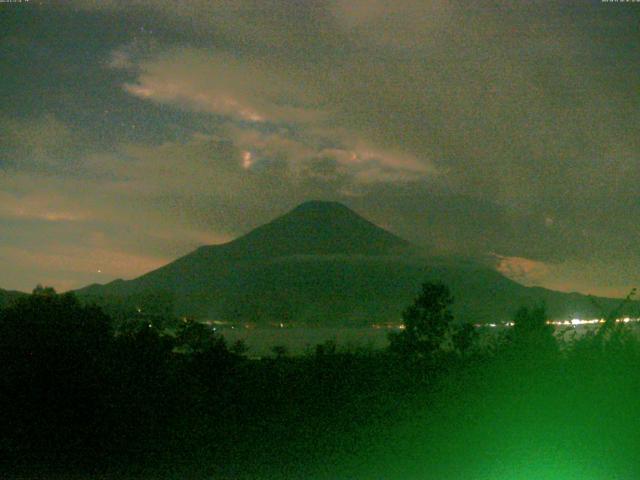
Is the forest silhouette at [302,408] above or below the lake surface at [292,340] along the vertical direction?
below

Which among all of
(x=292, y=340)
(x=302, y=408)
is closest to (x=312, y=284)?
(x=292, y=340)

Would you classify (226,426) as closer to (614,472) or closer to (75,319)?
(75,319)

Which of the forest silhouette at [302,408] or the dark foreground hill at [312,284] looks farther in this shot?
the dark foreground hill at [312,284]

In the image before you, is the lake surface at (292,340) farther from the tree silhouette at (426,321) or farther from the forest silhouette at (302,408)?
the forest silhouette at (302,408)

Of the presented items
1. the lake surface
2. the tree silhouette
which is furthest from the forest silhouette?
the tree silhouette

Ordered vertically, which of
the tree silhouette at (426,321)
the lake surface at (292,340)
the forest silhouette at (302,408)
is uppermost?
the tree silhouette at (426,321)

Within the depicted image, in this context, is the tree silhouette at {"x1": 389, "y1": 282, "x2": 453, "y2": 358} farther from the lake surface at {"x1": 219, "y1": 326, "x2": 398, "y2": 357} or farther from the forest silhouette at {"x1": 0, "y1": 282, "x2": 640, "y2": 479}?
the forest silhouette at {"x1": 0, "y1": 282, "x2": 640, "y2": 479}

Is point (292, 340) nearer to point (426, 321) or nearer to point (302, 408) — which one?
point (426, 321)

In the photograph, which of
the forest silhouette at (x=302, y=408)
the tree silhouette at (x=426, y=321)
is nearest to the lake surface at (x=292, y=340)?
the tree silhouette at (x=426, y=321)
